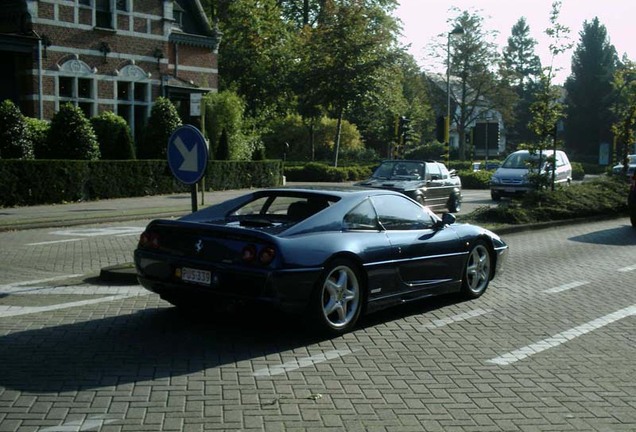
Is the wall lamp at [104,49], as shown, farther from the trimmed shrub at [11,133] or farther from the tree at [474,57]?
the tree at [474,57]

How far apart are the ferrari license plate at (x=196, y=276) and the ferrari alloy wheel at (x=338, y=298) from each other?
36.1 inches

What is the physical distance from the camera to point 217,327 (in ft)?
24.3

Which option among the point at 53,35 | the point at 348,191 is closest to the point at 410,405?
the point at 348,191

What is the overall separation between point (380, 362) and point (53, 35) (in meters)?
29.0

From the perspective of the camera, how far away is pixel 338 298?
281 inches

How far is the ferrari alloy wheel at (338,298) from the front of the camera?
6918 mm

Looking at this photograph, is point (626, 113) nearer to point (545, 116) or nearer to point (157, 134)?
point (545, 116)

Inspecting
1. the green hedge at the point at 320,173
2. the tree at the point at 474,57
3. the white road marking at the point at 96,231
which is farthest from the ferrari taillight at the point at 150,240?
the tree at the point at 474,57

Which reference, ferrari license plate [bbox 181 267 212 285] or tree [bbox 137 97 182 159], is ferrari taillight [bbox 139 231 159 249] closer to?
ferrari license plate [bbox 181 267 212 285]

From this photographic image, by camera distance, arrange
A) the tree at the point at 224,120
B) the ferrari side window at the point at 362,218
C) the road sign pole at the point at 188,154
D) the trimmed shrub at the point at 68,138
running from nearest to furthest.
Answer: the ferrari side window at the point at 362,218 → the road sign pole at the point at 188,154 → the trimmed shrub at the point at 68,138 → the tree at the point at 224,120

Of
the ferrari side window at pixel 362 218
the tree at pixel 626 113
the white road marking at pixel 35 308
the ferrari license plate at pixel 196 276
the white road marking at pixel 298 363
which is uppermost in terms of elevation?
the tree at pixel 626 113

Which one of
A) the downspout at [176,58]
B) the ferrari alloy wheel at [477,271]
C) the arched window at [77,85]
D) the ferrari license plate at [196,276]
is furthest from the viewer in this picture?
the downspout at [176,58]

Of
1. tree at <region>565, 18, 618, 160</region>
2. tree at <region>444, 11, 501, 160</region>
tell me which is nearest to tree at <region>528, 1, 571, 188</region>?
tree at <region>444, 11, 501, 160</region>

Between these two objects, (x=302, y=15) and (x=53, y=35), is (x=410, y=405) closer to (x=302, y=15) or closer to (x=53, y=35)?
(x=53, y=35)
